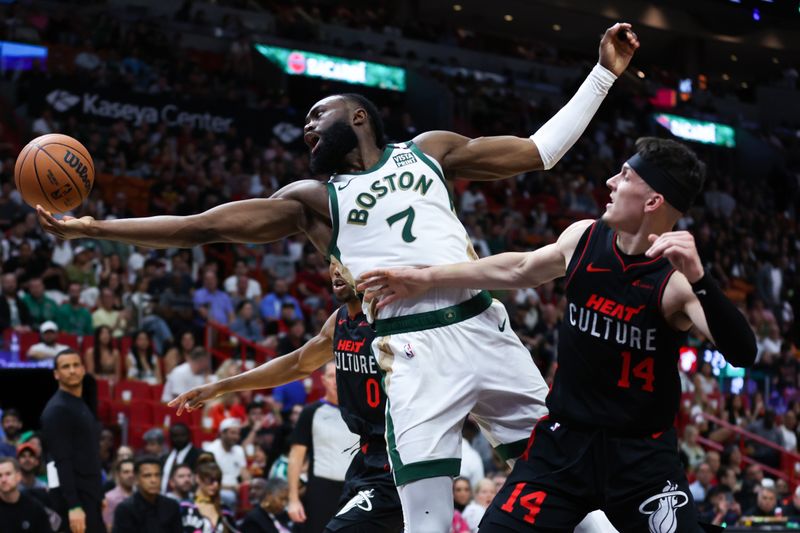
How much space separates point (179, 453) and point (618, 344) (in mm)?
6830

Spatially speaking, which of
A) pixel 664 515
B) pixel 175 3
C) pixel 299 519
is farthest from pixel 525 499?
pixel 175 3

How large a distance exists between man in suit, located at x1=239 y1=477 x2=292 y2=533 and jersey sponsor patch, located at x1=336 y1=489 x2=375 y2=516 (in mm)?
3155

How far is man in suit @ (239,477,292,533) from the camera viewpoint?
8.64 m

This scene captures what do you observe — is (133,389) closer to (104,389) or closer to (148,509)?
(104,389)

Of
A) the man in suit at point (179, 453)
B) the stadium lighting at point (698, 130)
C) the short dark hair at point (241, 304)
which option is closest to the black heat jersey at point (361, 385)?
the man in suit at point (179, 453)

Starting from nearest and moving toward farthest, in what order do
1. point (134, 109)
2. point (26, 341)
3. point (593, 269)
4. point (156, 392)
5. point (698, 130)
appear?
point (593, 269) → point (26, 341) → point (156, 392) → point (134, 109) → point (698, 130)

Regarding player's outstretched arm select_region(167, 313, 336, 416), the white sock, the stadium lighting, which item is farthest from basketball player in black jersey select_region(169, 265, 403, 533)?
the stadium lighting

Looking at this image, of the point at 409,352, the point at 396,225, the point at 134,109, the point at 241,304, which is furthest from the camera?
the point at 134,109

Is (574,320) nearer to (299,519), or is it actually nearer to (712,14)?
(299,519)

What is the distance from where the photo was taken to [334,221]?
16.2 feet

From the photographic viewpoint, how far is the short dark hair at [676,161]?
4.18 m

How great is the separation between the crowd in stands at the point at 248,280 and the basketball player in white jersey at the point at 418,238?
151 inches

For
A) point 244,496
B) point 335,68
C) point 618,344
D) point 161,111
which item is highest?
point 335,68

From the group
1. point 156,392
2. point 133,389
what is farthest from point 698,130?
point 133,389
